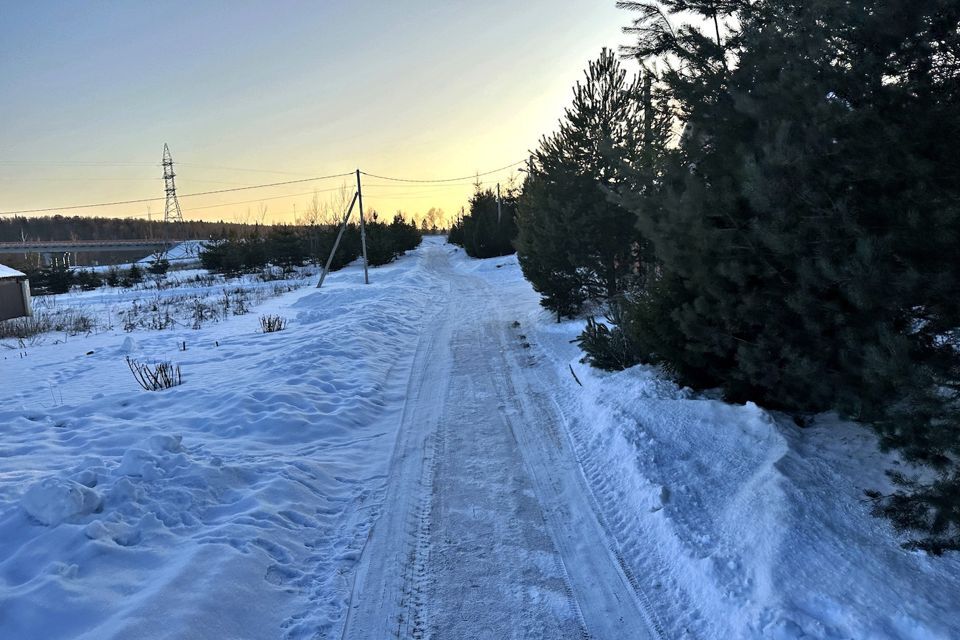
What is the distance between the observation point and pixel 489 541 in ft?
12.1

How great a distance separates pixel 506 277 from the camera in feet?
80.1

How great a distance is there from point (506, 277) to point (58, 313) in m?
18.2

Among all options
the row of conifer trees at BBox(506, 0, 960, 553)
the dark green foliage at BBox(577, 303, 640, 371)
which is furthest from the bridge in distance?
the row of conifer trees at BBox(506, 0, 960, 553)

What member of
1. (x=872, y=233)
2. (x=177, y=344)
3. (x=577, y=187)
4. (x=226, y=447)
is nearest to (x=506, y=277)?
(x=577, y=187)

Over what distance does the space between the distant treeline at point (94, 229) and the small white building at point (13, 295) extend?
295 ft

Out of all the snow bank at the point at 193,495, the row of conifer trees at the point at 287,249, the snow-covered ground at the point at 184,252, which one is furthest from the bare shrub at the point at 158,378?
the snow-covered ground at the point at 184,252

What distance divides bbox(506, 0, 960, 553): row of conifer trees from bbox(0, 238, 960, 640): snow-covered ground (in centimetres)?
53

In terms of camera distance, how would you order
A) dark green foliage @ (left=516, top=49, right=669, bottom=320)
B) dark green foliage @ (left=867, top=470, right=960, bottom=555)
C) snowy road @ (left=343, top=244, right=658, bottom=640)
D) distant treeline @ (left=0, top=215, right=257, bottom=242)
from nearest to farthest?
dark green foliage @ (left=867, top=470, right=960, bottom=555), snowy road @ (left=343, top=244, right=658, bottom=640), dark green foliage @ (left=516, top=49, right=669, bottom=320), distant treeline @ (left=0, top=215, right=257, bottom=242)

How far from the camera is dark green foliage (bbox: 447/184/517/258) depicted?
124 ft

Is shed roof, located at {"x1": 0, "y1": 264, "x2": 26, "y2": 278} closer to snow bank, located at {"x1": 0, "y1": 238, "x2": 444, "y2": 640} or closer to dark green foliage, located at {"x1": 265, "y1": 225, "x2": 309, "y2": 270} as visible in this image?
snow bank, located at {"x1": 0, "y1": 238, "x2": 444, "y2": 640}

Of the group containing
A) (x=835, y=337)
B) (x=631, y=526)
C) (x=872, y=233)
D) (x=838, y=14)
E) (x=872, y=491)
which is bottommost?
(x=631, y=526)

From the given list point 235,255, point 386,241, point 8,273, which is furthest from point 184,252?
point 8,273

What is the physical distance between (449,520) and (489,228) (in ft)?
116

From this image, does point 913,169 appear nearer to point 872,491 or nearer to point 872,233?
point 872,233
